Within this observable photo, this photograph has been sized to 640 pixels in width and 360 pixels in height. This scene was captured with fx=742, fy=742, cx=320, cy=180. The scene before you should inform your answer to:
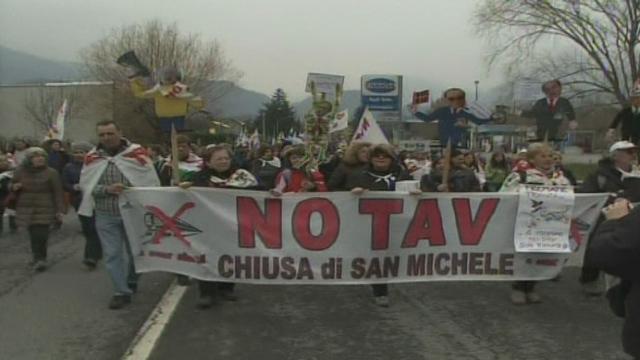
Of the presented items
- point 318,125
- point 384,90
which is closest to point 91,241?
point 318,125

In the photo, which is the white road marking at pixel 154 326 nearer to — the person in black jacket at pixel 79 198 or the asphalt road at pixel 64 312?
the asphalt road at pixel 64 312

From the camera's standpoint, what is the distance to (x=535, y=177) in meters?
7.22

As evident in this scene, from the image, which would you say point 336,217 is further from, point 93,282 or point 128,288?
point 93,282

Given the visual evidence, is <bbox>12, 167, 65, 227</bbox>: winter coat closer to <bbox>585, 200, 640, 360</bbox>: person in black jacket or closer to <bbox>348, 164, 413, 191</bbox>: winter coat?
<bbox>348, 164, 413, 191</bbox>: winter coat

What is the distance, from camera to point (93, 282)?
8.47 metres

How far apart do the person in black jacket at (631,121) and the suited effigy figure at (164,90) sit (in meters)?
6.49

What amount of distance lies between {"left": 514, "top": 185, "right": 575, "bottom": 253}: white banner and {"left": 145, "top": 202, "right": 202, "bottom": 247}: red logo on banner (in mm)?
3090

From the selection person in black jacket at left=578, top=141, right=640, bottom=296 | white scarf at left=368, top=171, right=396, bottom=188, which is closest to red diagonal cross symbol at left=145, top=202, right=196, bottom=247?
white scarf at left=368, top=171, right=396, bottom=188

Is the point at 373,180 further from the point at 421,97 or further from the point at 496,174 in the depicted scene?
the point at 496,174

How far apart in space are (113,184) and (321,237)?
2.05 metres

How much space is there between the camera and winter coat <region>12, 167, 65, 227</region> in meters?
9.22

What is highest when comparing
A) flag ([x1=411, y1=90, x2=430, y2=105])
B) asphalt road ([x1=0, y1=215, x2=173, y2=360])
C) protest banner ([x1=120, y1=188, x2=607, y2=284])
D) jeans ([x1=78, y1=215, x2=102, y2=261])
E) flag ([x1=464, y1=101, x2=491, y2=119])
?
flag ([x1=411, y1=90, x2=430, y2=105])

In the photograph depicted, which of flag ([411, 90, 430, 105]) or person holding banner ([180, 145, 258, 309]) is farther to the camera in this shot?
flag ([411, 90, 430, 105])

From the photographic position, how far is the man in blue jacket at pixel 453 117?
26.6 ft
